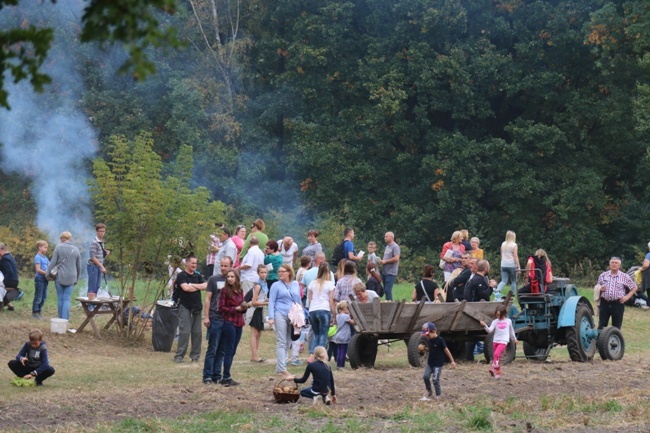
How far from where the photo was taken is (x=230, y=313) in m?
15.6

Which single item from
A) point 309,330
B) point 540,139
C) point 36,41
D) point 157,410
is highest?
point 540,139

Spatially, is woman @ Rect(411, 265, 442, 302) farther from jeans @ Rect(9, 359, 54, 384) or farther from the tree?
the tree

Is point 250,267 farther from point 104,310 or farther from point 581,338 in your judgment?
point 581,338

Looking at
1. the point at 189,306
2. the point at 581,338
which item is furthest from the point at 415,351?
the point at 189,306

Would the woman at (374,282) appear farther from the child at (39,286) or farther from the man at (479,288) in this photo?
the child at (39,286)

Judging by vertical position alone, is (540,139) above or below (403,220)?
above

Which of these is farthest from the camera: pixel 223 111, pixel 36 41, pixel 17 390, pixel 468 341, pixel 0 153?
pixel 223 111

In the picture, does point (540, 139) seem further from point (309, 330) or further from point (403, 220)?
point (309, 330)

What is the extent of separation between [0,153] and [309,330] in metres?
24.0

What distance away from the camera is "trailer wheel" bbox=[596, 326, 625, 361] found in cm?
1980

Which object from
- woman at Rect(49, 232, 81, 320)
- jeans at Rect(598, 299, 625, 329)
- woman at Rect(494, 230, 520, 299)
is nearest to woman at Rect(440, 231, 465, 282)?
woman at Rect(494, 230, 520, 299)

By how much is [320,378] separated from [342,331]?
4195 mm

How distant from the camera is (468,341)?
1925 centimetres

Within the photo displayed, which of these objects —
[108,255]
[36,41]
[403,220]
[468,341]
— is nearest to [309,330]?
[468,341]
